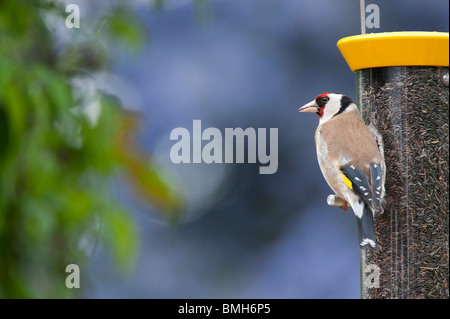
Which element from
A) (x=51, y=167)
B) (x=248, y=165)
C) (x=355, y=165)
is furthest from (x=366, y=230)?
(x=248, y=165)

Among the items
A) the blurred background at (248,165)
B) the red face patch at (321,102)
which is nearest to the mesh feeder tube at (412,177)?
the red face patch at (321,102)

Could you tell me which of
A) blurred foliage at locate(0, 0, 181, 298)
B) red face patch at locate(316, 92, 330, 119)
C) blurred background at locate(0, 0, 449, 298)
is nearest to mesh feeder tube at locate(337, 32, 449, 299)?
red face patch at locate(316, 92, 330, 119)

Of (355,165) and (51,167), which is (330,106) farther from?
(51,167)

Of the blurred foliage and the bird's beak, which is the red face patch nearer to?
the bird's beak

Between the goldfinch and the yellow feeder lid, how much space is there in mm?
89

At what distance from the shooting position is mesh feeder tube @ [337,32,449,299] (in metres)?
1.26

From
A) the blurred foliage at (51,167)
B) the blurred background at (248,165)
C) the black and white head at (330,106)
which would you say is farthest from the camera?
the blurred background at (248,165)

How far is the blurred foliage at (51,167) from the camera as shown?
146cm

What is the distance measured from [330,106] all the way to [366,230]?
0.22 m

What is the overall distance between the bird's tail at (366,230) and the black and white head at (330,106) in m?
0.16

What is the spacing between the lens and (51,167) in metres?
1.51

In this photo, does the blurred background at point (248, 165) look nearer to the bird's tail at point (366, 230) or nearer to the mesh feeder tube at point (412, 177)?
the mesh feeder tube at point (412, 177)
